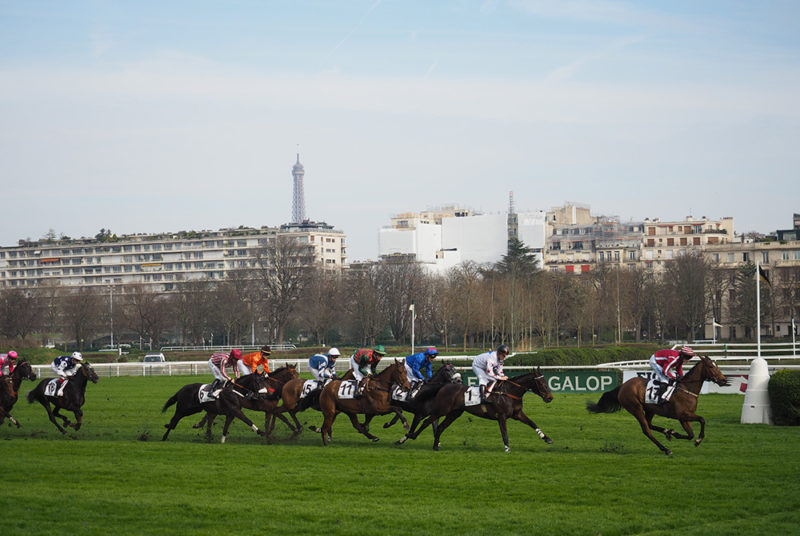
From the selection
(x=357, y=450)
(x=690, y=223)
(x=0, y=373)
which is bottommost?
(x=357, y=450)

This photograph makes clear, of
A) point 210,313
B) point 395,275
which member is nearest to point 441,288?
point 395,275

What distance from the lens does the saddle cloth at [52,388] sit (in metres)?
19.7

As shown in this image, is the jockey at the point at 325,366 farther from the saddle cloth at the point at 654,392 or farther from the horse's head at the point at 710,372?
the horse's head at the point at 710,372

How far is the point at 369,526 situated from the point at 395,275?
78.2 m

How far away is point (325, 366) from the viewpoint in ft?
62.7

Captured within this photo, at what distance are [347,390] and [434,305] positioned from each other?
215 ft

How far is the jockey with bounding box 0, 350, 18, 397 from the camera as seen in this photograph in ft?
63.9

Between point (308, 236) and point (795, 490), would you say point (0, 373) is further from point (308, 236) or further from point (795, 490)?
point (308, 236)

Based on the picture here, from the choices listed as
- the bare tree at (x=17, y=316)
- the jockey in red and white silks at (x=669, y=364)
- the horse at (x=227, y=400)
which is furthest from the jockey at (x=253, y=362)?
the bare tree at (x=17, y=316)

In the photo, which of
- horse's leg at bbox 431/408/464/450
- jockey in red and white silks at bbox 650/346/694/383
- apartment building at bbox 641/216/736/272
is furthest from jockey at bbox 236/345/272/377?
apartment building at bbox 641/216/736/272

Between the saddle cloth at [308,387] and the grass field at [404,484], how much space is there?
2.83 feet

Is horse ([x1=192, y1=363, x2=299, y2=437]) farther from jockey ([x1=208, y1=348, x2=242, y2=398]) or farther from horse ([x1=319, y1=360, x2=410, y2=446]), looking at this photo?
horse ([x1=319, y1=360, x2=410, y2=446])

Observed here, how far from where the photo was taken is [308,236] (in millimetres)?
148750

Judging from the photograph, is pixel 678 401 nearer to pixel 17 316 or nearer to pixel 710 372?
pixel 710 372
